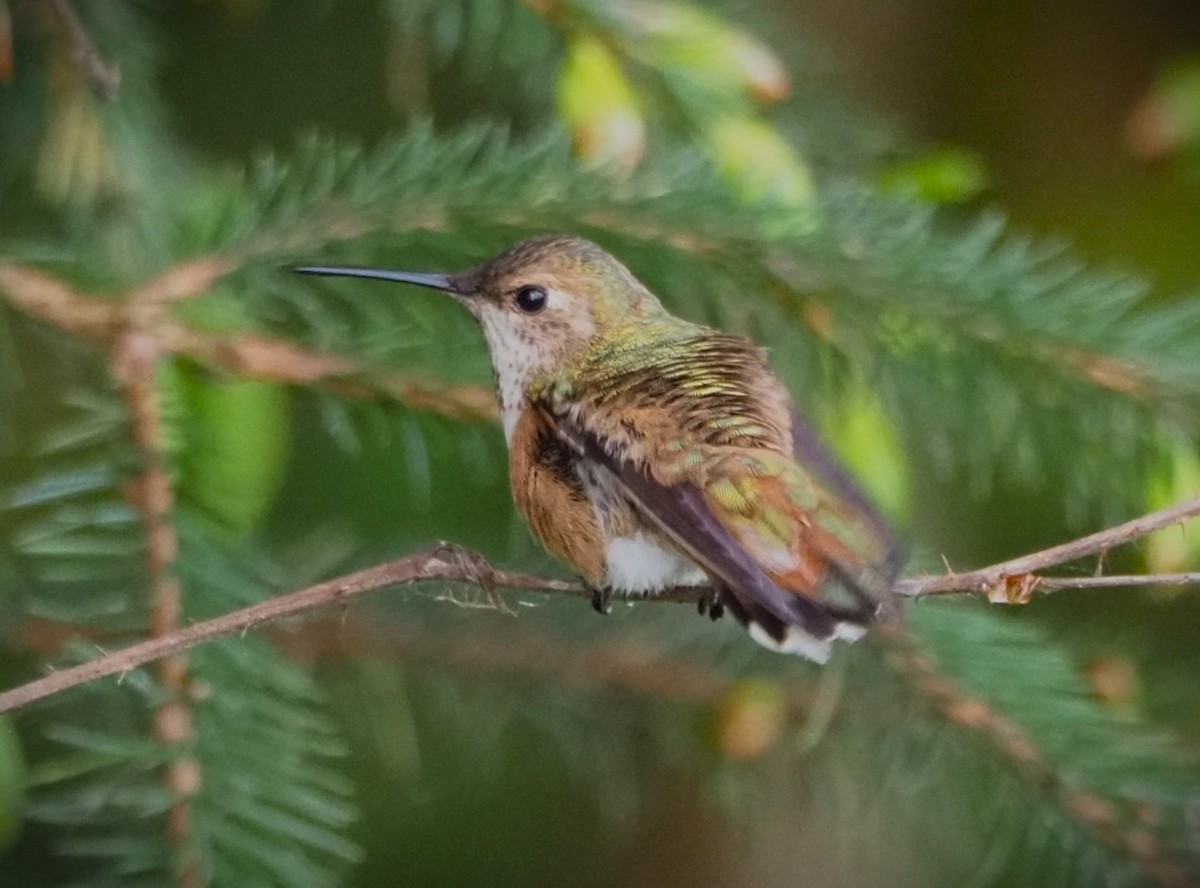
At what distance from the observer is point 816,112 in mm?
1547

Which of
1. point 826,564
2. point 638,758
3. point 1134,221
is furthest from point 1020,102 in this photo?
point 826,564

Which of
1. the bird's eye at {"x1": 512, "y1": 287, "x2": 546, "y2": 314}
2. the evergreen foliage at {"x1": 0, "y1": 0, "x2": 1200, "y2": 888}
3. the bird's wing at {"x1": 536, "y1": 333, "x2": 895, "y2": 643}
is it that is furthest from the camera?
the bird's eye at {"x1": 512, "y1": 287, "x2": 546, "y2": 314}

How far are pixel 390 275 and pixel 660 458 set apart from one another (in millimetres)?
268

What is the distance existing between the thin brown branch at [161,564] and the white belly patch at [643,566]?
31 centimetres

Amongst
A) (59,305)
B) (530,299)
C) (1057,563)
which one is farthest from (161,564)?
(1057,563)

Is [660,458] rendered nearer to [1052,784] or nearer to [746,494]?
[746,494]

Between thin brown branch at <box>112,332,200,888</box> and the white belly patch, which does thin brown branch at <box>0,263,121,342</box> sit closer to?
thin brown branch at <box>112,332,200,888</box>

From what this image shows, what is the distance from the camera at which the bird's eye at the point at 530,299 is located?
1312mm

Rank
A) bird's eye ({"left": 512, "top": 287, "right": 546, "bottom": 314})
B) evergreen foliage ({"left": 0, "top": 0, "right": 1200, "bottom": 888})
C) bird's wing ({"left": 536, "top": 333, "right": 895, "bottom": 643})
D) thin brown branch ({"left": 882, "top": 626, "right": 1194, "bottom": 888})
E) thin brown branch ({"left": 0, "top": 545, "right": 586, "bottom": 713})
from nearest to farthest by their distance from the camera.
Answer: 1. thin brown branch ({"left": 0, "top": 545, "right": 586, "bottom": 713})
2. bird's wing ({"left": 536, "top": 333, "right": 895, "bottom": 643})
3. evergreen foliage ({"left": 0, "top": 0, "right": 1200, "bottom": 888})
4. thin brown branch ({"left": 882, "top": 626, "right": 1194, "bottom": 888})
5. bird's eye ({"left": 512, "top": 287, "right": 546, "bottom": 314})

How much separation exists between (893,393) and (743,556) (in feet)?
1.20

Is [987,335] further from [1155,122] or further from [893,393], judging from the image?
[1155,122]

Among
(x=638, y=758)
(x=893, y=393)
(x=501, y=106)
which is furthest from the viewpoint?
(x=501, y=106)

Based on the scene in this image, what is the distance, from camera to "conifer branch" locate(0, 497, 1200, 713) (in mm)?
688

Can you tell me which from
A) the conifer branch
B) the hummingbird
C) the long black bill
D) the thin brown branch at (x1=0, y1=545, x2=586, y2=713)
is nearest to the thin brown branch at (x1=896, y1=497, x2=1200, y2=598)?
the conifer branch
